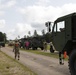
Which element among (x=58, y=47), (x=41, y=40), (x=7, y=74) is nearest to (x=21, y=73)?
(x=7, y=74)

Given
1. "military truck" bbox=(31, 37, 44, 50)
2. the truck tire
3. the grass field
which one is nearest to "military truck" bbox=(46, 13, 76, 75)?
the truck tire

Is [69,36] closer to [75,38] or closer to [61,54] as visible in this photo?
[75,38]

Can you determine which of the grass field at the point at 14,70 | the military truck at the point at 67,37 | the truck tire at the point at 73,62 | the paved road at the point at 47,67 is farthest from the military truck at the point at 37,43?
the truck tire at the point at 73,62

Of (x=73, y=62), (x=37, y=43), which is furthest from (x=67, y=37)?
(x=37, y=43)

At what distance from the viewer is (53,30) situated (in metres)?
14.1

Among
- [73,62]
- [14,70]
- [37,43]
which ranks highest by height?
[37,43]

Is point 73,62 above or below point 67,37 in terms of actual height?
below

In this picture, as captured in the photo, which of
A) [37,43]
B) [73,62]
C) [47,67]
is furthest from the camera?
[37,43]

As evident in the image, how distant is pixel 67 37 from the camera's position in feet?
40.4

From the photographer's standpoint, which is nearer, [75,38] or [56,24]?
[75,38]

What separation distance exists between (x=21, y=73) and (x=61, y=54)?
228 centimetres

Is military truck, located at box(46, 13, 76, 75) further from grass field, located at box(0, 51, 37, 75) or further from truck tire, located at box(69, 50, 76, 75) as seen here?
grass field, located at box(0, 51, 37, 75)

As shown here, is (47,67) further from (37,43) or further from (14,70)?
(37,43)

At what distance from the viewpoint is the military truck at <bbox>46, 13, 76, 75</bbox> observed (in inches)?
467
